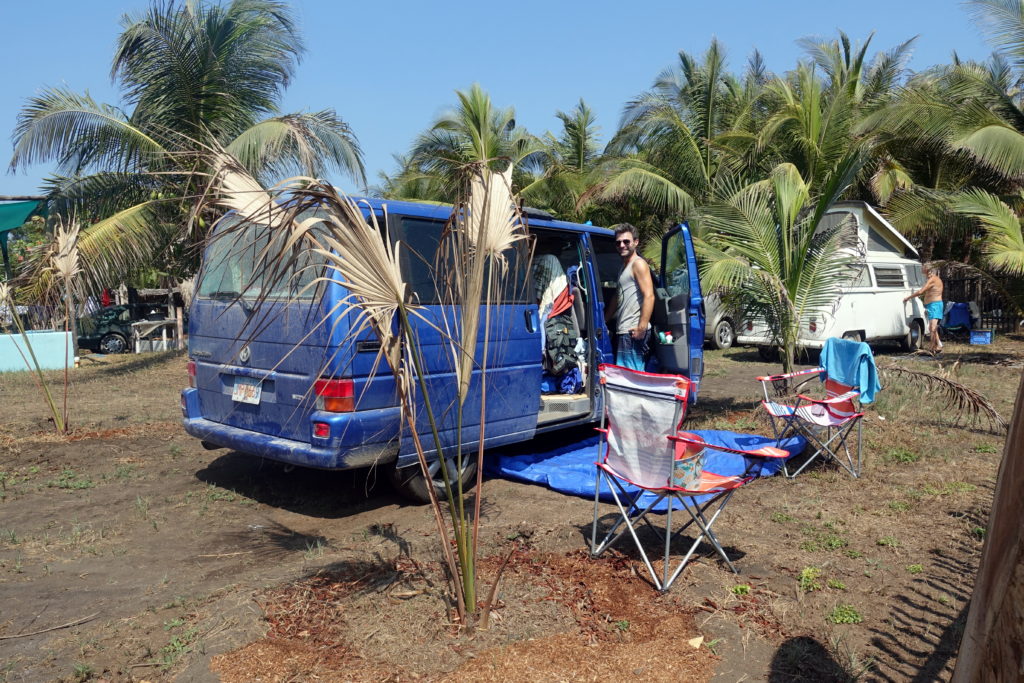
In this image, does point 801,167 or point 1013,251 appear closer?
point 1013,251

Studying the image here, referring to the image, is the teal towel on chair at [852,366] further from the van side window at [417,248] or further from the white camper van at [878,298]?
the white camper van at [878,298]

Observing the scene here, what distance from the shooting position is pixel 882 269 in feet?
45.1

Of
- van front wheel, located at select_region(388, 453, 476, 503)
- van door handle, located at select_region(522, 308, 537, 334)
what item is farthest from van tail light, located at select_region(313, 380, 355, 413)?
van door handle, located at select_region(522, 308, 537, 334)

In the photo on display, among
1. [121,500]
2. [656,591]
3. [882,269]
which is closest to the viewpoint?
[656,591]

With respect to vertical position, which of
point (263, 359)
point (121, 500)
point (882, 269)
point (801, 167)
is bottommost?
point (121, 500)

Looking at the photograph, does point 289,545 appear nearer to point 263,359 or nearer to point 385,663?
point 263,359

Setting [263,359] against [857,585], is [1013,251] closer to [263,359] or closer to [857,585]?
[857,585]

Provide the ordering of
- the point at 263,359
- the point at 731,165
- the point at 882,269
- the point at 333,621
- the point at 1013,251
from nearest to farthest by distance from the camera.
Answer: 1. the point at 333,621
2. the point at 263,359
3. the point at 1013,251
4. the point at 882,269
5. the point at 731,165

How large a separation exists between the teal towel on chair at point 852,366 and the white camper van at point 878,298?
236 inches

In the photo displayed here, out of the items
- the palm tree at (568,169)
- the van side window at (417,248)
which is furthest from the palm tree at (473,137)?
the van side window at (417,248)

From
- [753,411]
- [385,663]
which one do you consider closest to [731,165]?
[753,411]

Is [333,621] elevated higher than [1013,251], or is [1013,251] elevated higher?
[1013,251]

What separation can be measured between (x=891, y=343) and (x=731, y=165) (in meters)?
5.08

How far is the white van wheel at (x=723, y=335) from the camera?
51.5ft
